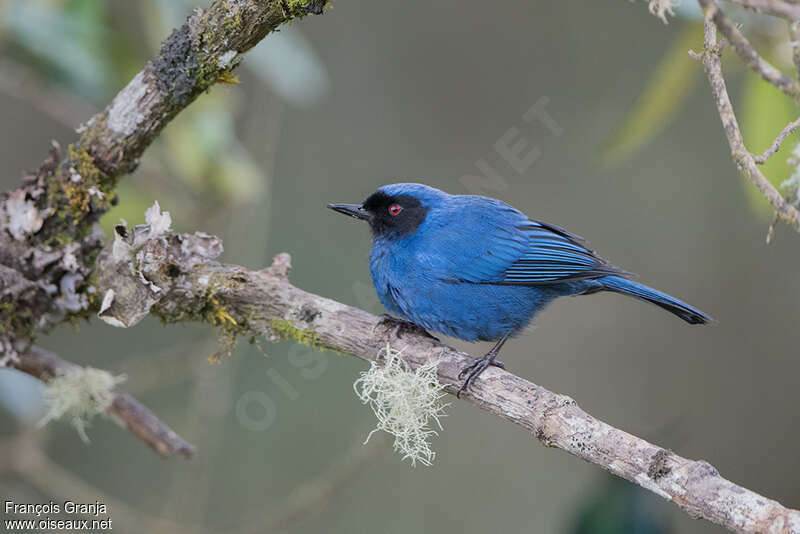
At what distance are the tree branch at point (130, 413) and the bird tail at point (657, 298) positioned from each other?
6.73 feet

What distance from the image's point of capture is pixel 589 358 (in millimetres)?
6352

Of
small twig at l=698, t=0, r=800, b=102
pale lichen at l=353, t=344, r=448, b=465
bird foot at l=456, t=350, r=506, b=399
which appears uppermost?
small twig at l=698, t=0, r=800, b=102

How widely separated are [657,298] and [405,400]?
1.37 metres

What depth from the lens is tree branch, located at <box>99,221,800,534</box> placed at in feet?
8.36

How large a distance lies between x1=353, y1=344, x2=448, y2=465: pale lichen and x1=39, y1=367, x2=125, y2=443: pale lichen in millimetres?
1169

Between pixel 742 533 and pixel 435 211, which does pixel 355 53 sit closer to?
pixel 435 211

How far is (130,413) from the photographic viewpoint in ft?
11.6

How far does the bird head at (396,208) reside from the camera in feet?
13.1

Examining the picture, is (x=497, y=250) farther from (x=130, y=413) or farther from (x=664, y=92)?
(x=130, y=413)

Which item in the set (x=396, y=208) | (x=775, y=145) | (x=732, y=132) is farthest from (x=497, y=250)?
(x=775, y=145)

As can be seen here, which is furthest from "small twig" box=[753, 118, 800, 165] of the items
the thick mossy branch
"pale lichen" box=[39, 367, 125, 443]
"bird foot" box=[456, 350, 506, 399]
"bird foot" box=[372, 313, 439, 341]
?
"pale lichen" box=[39, 367, 125, 443]

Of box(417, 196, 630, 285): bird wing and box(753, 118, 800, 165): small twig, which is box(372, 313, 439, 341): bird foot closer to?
box(417, 196, 630, 285): bird wing

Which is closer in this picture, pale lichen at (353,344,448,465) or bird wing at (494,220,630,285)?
pale lichen at (353,344,448,465)

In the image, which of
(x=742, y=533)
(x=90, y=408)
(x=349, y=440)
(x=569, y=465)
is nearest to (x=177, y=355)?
(x=90, y=408)
